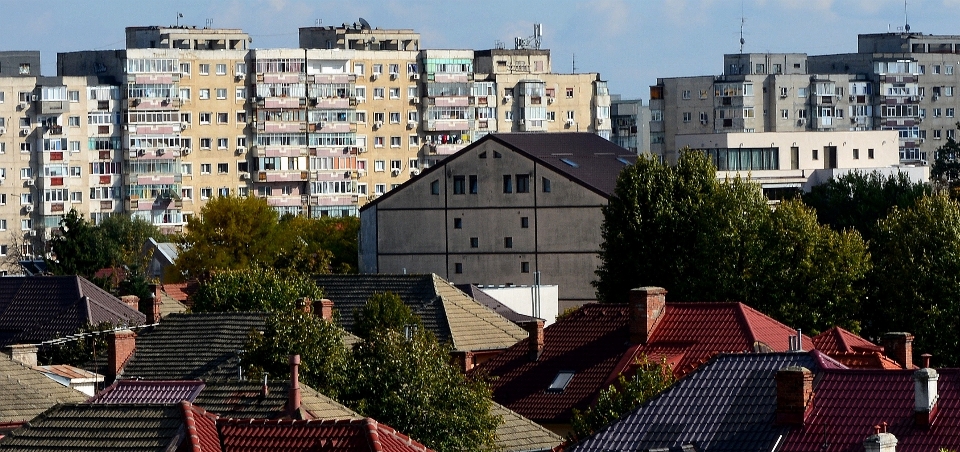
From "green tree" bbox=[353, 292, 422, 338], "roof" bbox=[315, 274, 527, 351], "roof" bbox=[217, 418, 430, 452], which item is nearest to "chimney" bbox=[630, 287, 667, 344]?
"green tree" bbox=[353, 292, 422, 338]

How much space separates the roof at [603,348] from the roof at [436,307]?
488cm

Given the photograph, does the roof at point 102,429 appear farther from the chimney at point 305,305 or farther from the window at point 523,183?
the window at point 523,183

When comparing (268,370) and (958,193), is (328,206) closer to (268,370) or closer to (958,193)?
(958,193)

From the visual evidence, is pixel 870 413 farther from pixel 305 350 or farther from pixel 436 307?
pixel 436 307

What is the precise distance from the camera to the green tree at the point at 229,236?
325 ft

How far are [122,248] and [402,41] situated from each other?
2044 inches

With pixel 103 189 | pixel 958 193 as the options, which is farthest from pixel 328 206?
pixel 958 193

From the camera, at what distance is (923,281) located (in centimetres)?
6294

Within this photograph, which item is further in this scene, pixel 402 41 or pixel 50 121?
pixel 402 41

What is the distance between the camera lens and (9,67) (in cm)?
15788

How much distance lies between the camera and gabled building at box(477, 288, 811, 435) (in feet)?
143

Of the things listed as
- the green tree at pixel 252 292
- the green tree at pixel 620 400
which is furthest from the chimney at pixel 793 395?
the green tree at pixel 252 292

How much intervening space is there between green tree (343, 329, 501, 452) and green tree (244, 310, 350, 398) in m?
0.43

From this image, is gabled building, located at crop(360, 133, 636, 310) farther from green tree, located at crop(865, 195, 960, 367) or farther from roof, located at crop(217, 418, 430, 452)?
roof, located at crop(217, 418, 430, 452)
